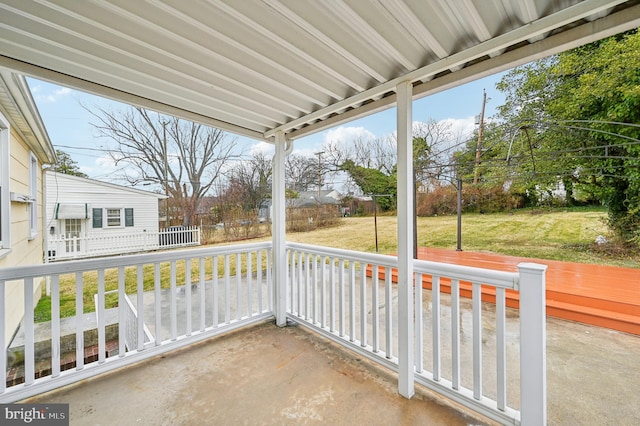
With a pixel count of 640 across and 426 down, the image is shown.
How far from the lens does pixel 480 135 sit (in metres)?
4.30

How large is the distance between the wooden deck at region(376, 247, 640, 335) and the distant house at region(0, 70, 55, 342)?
551 cm

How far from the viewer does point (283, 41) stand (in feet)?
4.53

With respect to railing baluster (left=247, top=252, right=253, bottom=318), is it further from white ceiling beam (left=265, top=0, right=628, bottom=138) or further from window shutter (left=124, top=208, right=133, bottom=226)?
window shutter (left=124, top=208, right=133, bottom=226)

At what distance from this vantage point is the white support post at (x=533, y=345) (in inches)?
52.6

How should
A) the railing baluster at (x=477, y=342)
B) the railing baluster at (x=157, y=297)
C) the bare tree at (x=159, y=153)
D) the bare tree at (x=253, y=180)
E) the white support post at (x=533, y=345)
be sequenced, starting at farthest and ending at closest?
the bare tree at (x=159, y=153) → the bare tree at (x=253, y=180) → the railing baluster at (x=157, y=297) → the railing baluster at (x=477, y=342) → the white support post at (x=533, y=345)

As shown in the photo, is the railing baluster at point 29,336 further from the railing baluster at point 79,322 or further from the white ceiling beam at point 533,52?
the white ceiling beam at point 533,52

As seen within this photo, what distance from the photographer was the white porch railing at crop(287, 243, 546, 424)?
4.50 feet

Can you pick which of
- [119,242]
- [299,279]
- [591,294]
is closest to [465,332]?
[591,294]

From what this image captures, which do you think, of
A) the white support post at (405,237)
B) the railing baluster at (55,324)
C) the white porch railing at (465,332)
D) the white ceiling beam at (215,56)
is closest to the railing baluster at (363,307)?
the white porch railing at (465,332)

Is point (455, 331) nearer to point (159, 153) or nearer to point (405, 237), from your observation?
point (405, 237)

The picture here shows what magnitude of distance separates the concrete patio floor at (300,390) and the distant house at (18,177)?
0.99 m

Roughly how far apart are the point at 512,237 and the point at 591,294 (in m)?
1.57

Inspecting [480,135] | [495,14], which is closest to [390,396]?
[495,14]

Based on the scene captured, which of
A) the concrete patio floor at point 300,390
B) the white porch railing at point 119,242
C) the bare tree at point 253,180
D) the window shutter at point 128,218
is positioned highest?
the bare tree at point 253,180
